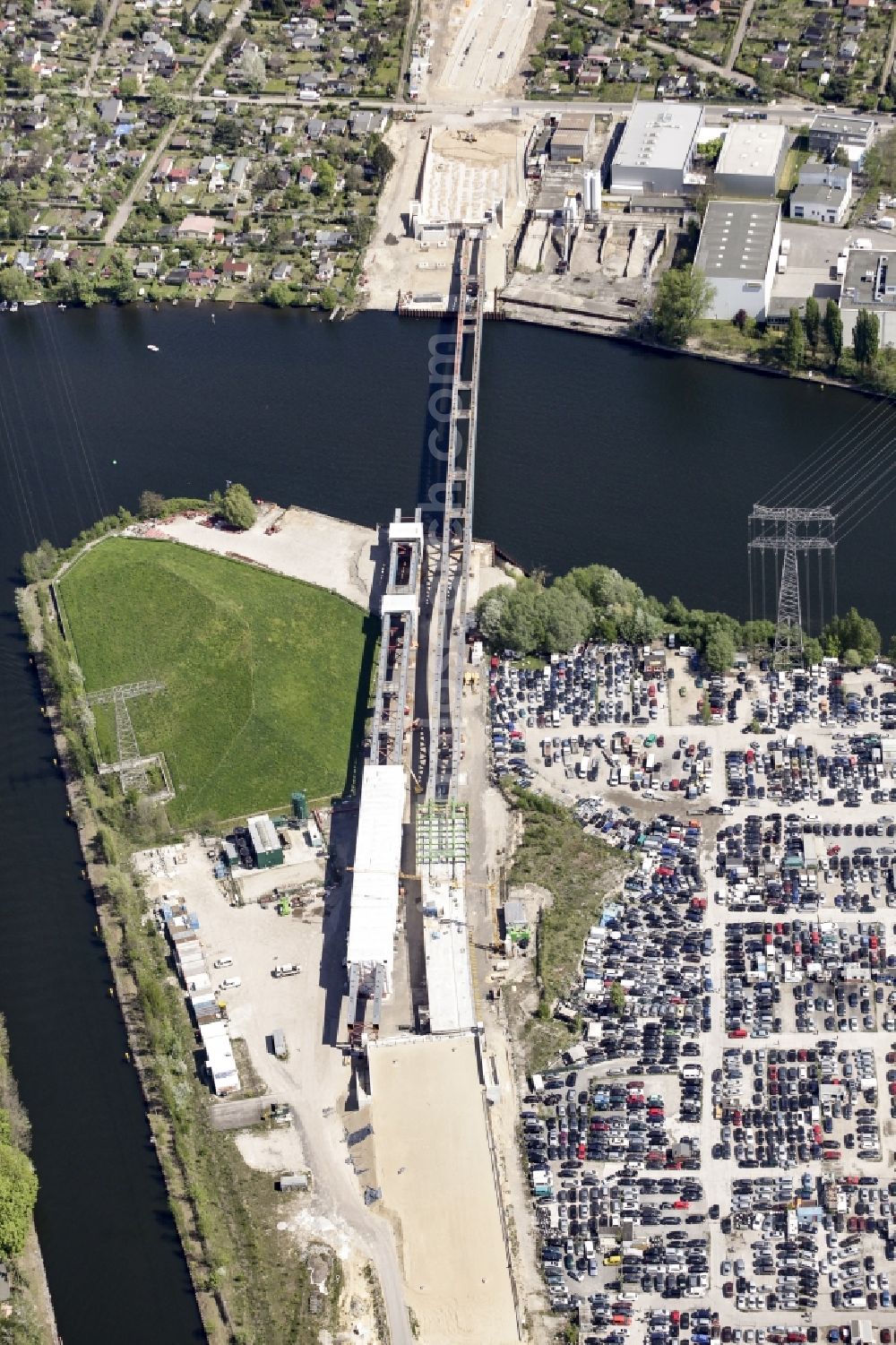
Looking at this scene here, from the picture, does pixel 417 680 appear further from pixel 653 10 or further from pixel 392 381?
pixel 653 10

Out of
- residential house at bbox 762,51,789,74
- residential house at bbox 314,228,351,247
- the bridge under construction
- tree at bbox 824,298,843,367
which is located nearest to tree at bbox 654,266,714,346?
tree at bbox 824,298,843,367

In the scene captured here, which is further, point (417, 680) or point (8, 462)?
point (8, 462)

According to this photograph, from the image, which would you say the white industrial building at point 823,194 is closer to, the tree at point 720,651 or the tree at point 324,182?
the tree at point 324,182

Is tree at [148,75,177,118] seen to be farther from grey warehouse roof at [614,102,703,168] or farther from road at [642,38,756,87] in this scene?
grey warehouse roof at [614,102,703,168]

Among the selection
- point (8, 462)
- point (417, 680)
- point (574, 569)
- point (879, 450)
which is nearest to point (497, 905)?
point (417, 680)

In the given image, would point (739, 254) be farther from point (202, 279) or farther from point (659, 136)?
point (202, 279)
